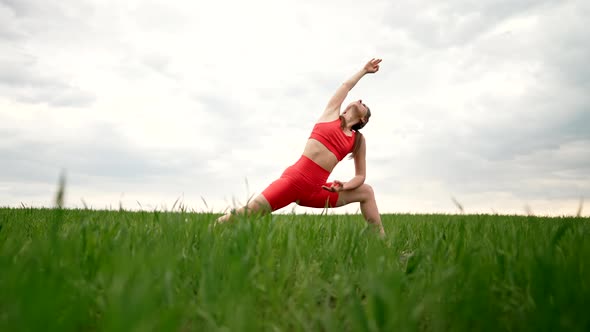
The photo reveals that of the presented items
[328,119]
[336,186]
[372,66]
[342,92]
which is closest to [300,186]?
[336,186]

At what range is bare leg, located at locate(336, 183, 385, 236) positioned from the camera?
461 centimetres

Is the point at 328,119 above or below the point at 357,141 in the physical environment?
above

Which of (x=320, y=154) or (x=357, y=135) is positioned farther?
(x=357, y=135)

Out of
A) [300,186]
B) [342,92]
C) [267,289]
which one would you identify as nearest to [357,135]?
[342,92]

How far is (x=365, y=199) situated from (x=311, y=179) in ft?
2.66

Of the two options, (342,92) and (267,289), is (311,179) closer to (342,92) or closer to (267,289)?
(342,92)

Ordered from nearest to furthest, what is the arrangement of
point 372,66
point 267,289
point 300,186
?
point 267,289
point 300,186
point 372,66

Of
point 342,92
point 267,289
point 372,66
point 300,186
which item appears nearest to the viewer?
point 267,289

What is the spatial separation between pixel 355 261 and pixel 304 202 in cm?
187

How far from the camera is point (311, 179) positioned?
430 cm

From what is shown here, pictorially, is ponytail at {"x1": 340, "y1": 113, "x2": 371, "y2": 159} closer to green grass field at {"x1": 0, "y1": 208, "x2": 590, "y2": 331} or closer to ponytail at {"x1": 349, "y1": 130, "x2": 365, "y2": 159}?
ponytail at {"x1": 349, "y1": 130, "x2": 365, "y2": 159}

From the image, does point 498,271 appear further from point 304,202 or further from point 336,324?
point 304,202

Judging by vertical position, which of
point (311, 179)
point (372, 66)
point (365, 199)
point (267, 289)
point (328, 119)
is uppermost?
point (372, 66)

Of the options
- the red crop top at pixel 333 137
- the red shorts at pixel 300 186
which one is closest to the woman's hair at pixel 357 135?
the red crop top at pixel 333 137
